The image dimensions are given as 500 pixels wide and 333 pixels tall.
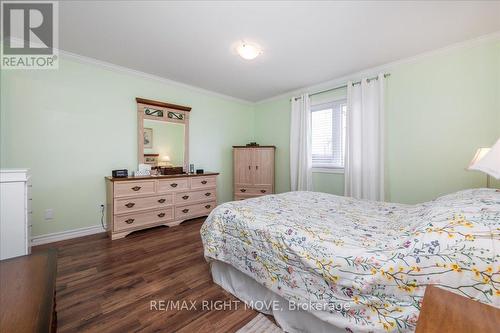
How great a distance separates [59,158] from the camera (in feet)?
8.87

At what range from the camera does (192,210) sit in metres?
3.56

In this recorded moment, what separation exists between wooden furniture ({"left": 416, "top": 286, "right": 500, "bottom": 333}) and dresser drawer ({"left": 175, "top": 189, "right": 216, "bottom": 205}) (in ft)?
10.6

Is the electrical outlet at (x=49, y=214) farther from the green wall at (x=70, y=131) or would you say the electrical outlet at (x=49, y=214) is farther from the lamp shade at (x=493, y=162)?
the lamp shade at (x=493, y=162)

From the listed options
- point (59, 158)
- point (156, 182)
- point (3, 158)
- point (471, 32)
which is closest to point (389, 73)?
point (471, 32)

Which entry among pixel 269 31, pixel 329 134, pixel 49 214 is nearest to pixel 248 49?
pixel 269 31

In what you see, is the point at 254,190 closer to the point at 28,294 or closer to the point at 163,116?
the point at 163,116

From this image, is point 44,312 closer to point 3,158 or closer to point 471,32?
point 3,158

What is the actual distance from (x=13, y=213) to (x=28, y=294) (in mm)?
1620

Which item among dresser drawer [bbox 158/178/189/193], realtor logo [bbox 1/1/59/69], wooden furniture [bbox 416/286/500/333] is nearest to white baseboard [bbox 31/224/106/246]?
dresser drawer [bbox 158/178/189/193]

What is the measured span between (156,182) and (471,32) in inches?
169

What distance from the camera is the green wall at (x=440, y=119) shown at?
7.37 ft

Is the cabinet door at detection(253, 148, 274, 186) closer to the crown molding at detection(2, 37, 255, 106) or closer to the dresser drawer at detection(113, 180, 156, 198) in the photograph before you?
the crown molding at detection(2, 37, 255, 106)

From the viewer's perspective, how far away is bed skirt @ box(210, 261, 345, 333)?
124 centimetres

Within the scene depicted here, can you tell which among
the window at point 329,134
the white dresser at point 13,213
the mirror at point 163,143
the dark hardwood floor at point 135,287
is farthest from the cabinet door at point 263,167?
the white dresser at point 13,213
